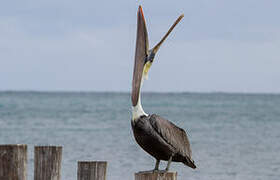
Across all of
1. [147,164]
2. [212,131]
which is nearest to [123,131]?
[212,131]

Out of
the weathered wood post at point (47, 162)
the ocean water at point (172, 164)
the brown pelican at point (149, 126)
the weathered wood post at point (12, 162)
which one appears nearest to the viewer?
the weathered wood post at point (12, 162)

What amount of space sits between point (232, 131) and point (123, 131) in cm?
421

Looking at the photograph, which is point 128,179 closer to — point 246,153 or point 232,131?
point 246,153

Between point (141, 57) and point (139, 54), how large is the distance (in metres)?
0.03

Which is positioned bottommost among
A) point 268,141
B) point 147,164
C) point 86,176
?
point 268,141

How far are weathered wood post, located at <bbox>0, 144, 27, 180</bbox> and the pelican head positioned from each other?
0.98 m

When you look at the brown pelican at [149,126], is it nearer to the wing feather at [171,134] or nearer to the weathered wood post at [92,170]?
the wing feather at [171,134]

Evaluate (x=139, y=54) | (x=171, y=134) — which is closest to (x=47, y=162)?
(x=171, y=134)

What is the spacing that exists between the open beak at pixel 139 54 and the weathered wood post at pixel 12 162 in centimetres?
98

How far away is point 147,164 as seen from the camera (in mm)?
15383

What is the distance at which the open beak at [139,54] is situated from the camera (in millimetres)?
5840

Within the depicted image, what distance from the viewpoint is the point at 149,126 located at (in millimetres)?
5898

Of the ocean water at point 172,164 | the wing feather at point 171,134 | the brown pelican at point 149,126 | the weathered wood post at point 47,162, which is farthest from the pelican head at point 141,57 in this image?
the ocean water at point 172,164

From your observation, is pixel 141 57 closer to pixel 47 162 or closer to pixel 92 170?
pixel 92 170
